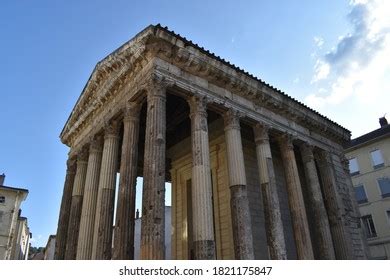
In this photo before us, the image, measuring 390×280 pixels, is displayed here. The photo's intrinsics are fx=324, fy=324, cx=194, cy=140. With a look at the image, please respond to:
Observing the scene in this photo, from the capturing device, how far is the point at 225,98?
36.2 ft

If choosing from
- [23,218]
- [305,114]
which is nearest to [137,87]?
[305,114]

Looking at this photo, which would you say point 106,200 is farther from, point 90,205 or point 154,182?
point 154,182

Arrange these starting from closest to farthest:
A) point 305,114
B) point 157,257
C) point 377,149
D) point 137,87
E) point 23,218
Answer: point 157,257 < point 137,87 < point 305,114 < point 377,149 < point 23,218

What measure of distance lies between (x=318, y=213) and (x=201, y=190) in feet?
19.9

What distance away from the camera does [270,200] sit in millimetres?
10828

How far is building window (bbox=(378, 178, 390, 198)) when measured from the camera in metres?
23.2

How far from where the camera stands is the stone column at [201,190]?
8.22 meters

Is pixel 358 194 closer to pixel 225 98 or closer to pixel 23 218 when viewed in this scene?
pixel 225 98

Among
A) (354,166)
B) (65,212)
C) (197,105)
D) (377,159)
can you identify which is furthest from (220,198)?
(354,166)

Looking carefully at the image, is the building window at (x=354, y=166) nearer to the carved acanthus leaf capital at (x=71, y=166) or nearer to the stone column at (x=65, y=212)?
the carved acanthus leaf capital at (x=71, y=166)

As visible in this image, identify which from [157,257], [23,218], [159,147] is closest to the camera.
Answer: [157,257]

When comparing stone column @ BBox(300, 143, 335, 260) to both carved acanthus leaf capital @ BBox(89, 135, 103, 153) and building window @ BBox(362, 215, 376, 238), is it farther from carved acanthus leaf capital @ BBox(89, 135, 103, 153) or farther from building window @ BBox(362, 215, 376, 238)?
building window @ BBox(362, 215, 376, 238)
